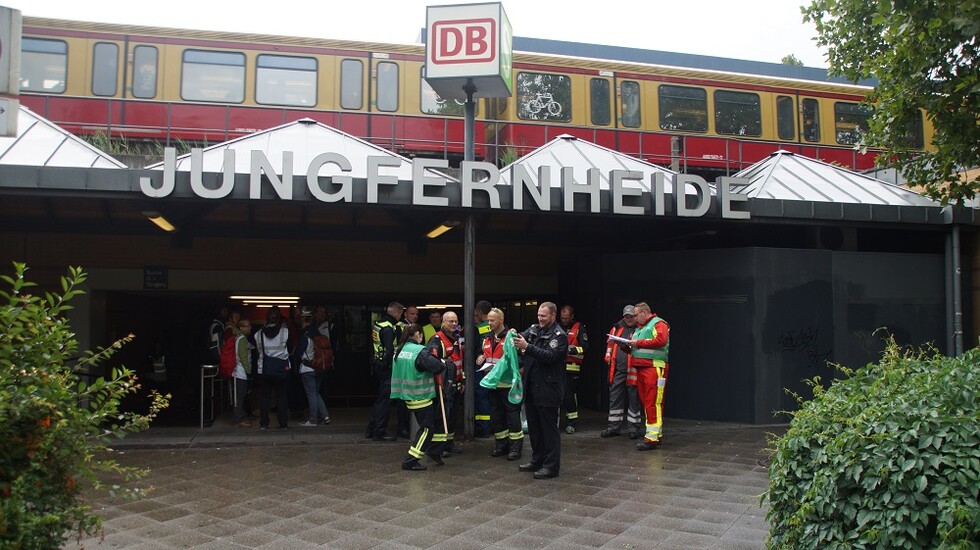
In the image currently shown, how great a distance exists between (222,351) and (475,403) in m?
3.98

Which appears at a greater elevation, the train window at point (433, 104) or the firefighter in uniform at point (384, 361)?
the train window at point (433, 104)

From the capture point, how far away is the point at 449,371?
8.63 metres

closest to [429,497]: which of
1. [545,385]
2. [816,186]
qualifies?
[545,385]

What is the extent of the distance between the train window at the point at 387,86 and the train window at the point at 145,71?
405 centimetres

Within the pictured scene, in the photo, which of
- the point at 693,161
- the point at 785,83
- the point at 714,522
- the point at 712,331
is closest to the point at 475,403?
the point at 712,331

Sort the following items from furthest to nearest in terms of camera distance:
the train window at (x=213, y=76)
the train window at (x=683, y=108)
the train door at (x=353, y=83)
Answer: the train window at (x=683, y=108)
the train door at (x=353, y=83)
the train window at (x=213, y=76)

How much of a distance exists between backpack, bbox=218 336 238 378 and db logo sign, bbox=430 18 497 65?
16.6 feet

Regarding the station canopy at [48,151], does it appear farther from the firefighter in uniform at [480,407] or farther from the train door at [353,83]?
the train door at [353,83]

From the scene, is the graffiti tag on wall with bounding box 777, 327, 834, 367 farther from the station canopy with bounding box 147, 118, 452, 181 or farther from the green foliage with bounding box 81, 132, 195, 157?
the green foliage with bounding box 81, 132, 195, 157

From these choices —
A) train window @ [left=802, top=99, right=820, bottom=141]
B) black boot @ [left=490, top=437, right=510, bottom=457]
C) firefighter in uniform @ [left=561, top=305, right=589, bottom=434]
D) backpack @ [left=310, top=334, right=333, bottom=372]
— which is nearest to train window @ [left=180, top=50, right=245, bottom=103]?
backpack @ [left=310, top=334, right=333, bottom=372]

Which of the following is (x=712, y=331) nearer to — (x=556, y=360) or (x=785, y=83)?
(x=556, y=360)

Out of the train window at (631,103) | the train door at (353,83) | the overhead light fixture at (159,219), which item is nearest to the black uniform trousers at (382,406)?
Answer: the overhead light fixture at (159,219)

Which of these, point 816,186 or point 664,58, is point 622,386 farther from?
point 664,58

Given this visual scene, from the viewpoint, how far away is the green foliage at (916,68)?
8445 millimetres
